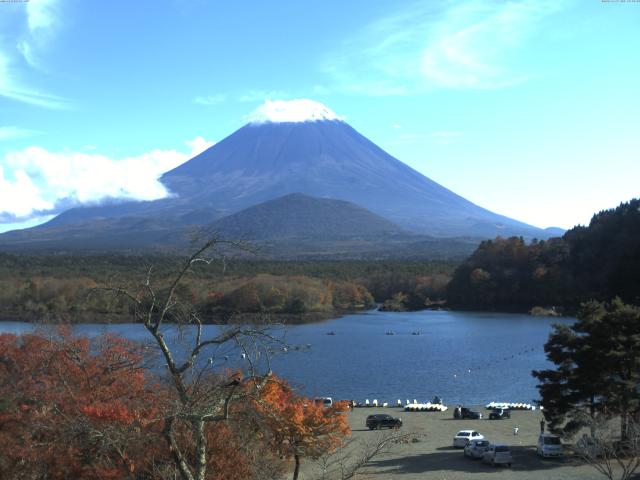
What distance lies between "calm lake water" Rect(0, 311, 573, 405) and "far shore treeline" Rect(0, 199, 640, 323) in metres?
4.22

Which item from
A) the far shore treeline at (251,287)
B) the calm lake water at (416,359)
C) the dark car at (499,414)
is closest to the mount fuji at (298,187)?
the far shore treeline at (251,287)

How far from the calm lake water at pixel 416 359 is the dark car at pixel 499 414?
2.90m

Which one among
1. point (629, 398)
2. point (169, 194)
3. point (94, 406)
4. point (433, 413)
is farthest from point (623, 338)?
point (169, 194)

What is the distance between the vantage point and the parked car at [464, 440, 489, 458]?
12008 millimetres

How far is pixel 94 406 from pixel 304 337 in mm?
27469

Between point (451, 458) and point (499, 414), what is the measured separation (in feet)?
15.0

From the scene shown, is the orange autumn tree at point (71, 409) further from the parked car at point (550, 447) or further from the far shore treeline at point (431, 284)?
the far shore treeline at point (431, 284)

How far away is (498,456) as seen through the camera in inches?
452

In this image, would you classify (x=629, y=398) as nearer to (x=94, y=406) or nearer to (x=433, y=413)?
(x=433, y=413)

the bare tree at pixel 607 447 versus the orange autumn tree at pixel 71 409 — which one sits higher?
the orange autumn tree at pixel 71 409

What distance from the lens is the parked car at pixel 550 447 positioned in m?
11.9

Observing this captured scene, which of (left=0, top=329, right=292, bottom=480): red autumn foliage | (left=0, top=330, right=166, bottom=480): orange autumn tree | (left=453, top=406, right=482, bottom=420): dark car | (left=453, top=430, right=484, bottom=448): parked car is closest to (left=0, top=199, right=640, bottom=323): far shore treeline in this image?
(left=453, top=406, right=482, bottom=420): dark car

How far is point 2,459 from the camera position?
7191 mm

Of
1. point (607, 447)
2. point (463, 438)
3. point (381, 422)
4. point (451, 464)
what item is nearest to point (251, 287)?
point (381, 422)
